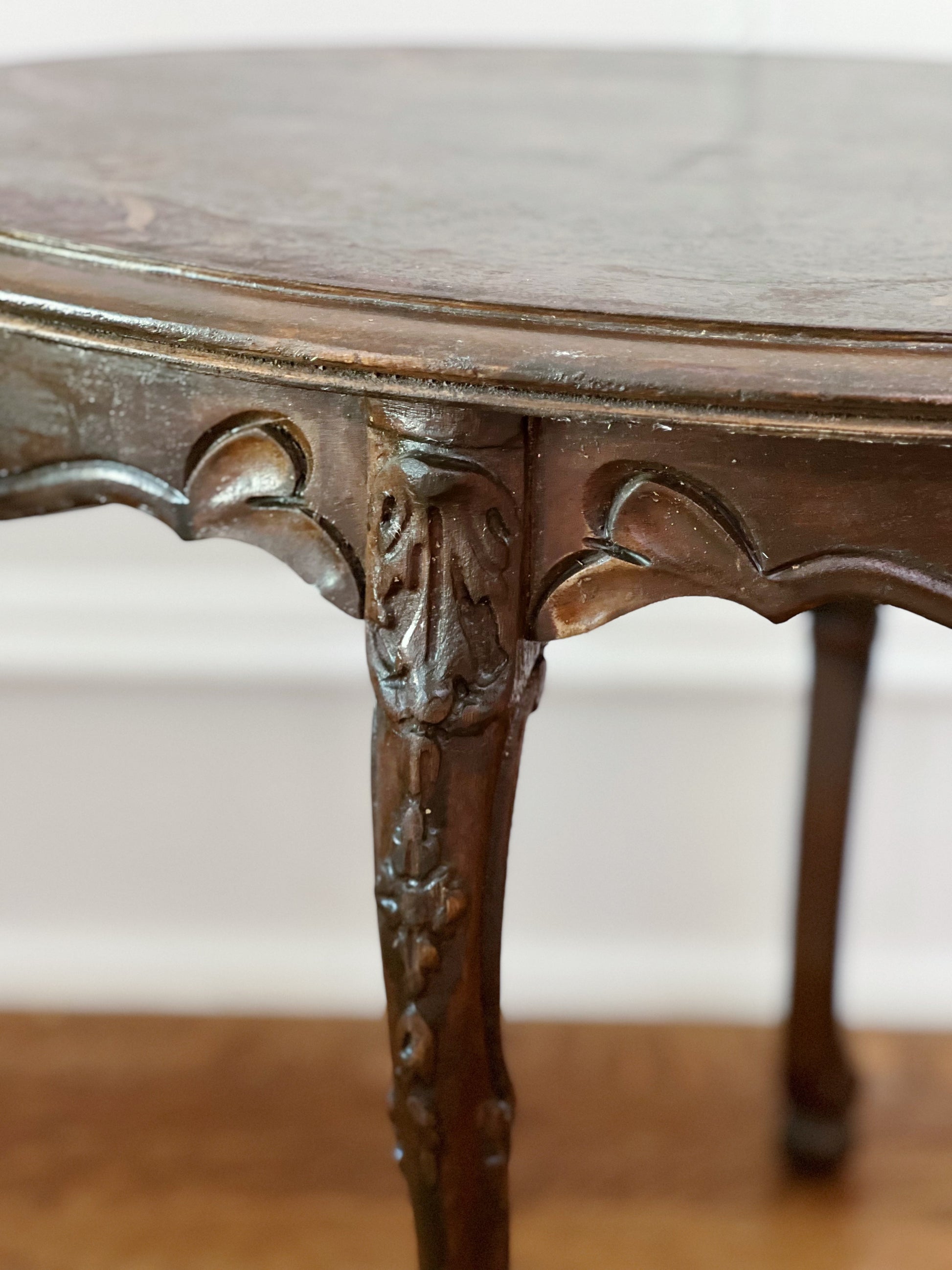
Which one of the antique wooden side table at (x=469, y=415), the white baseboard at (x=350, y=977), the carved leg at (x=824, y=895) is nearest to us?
the antique wooden side table at (x=469, y=415)

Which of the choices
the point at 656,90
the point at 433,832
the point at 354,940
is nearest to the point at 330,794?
the point at 354,940

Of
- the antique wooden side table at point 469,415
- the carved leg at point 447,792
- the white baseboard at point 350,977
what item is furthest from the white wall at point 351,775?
the carved leg at point 447,792

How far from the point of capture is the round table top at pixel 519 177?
0.41 meters

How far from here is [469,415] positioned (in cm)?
39

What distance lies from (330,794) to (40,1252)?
1.24 feet

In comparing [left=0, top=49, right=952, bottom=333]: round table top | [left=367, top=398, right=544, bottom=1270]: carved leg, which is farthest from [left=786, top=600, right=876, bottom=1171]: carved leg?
[left=367, top=398, right=544, bottom=1270]: carved leg

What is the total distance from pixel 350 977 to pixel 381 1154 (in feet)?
0.60

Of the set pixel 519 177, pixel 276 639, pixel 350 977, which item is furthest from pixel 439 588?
pixel 350 977

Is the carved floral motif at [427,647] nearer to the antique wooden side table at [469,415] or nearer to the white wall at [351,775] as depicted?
A: the antique wooden side table at [469,415]

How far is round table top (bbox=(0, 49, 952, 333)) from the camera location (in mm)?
409

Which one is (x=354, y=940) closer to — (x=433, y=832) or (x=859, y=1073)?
(x=859, y=1073)

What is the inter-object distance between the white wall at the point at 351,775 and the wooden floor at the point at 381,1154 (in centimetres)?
5

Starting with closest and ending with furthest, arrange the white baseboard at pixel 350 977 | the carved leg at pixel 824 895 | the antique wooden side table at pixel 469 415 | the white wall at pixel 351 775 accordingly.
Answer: the antique wooden side table at pixel 469 415 → the carved leg at pixel 824 895 → the white wall at pixel 351 775 → the white baseboard at pixel 350 977

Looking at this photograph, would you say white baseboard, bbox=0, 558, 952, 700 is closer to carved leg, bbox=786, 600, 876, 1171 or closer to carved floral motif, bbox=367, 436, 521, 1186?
carved leg, bbox=786, 600, 876, 1171
